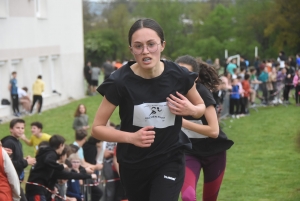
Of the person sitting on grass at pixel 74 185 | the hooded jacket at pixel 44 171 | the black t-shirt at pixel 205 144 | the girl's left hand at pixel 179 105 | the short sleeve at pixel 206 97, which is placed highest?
the girl's left hand at pixel 179 105

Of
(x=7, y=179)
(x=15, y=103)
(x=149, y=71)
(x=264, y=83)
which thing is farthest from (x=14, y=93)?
(x=149, y=71)

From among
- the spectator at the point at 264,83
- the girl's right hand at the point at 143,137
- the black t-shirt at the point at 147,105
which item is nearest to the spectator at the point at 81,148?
the black t-shirt at the point at 147,105

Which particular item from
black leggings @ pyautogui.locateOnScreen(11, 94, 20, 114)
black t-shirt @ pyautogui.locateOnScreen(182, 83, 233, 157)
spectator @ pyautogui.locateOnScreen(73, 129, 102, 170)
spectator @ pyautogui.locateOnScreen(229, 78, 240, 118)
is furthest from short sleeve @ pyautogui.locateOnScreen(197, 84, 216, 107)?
black leggings @ pyautogui.locateOnScreen(11, 94, 20, 114)

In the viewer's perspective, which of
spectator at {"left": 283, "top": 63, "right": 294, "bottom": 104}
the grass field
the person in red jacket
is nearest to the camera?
the grass field

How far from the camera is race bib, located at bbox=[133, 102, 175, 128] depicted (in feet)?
16.9

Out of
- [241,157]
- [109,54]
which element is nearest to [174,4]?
[109,54]

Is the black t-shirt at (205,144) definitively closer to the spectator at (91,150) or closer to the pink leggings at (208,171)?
the pink leggings at (208,171)

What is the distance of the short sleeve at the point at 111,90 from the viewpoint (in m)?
5.15

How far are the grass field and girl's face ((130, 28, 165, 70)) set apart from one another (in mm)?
1199

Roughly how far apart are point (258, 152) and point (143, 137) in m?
12.9

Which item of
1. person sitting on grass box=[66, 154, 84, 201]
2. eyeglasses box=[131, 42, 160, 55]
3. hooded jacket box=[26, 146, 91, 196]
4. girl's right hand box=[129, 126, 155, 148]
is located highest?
eyeglasses box=[131, 42, 160, 55]

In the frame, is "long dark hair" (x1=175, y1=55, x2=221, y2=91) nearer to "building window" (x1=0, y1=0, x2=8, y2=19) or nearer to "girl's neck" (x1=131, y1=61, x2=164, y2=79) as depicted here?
"girl's neck" (x1=131, y1=61, x2=164, y2=79)

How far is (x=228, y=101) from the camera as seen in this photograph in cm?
2569

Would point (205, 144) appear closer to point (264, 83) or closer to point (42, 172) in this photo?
point (42, 172)
